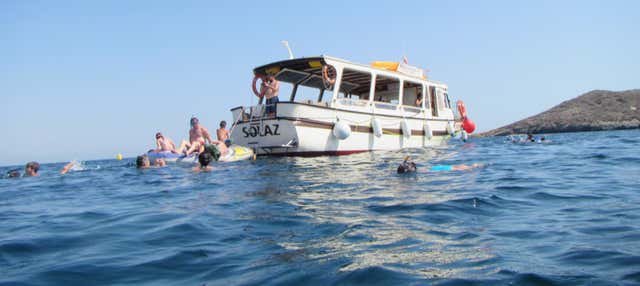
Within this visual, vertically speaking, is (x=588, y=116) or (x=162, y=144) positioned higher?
(x=588, y=116)

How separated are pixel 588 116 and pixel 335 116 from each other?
166 ft

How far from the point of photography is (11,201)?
654 cm

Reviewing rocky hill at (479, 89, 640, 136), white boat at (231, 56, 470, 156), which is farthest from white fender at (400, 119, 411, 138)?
rocky hill at (479, 89, 640, 136)

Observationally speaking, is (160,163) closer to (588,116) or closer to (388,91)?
(388,91)

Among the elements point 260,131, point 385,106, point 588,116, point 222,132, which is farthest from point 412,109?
point 588,116

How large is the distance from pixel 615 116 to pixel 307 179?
178 feet

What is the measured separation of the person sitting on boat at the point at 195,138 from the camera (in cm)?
1328

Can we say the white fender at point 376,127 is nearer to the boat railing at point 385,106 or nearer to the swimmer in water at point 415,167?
the boat railing at point 385,106

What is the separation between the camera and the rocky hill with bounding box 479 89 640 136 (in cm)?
4766

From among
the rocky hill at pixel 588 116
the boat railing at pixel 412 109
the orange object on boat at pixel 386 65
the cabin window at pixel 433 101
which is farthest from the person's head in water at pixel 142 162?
the rocky hill at pixel 588 116

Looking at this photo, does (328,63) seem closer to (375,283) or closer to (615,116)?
(375,283)

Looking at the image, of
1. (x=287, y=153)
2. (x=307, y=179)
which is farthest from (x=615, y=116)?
(x=307, y=179)

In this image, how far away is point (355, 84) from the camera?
58.3 ft

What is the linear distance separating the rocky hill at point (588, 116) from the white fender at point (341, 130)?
1738 inches
